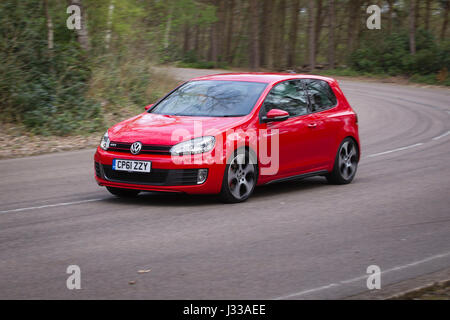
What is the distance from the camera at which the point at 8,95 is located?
17.7 meters

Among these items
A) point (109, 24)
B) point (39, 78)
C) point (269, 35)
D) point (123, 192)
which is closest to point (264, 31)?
point (269, 35)

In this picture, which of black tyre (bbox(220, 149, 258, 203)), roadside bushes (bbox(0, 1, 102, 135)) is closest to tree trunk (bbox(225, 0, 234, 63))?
roadside bushes (bbox(0, 1, 102, 135))

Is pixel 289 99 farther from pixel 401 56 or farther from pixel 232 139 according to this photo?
pixel 401 56

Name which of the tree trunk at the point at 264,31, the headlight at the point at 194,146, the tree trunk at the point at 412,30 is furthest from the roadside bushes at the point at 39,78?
the tree trunk at the point at 264,31

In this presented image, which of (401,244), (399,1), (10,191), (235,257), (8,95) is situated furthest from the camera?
(399,1)

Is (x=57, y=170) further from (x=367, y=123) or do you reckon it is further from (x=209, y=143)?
(x=367, y=123)

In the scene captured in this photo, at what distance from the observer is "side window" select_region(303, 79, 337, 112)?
10.7 m

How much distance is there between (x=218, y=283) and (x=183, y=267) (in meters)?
0.58

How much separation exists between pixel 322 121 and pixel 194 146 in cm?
265

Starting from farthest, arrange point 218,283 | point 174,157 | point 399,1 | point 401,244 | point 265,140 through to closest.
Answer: point 399,1 → point 265,140 → point 174,157 → point 401,244 → point 218,283

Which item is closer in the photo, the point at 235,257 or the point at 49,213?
the point at 235,257

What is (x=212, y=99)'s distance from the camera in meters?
9.76

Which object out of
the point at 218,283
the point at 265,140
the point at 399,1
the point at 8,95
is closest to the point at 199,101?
the point at 265,140

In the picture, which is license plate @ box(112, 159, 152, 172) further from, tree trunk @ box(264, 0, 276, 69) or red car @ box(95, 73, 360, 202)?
tree trunk @ box(264, 0, 276, 69)
